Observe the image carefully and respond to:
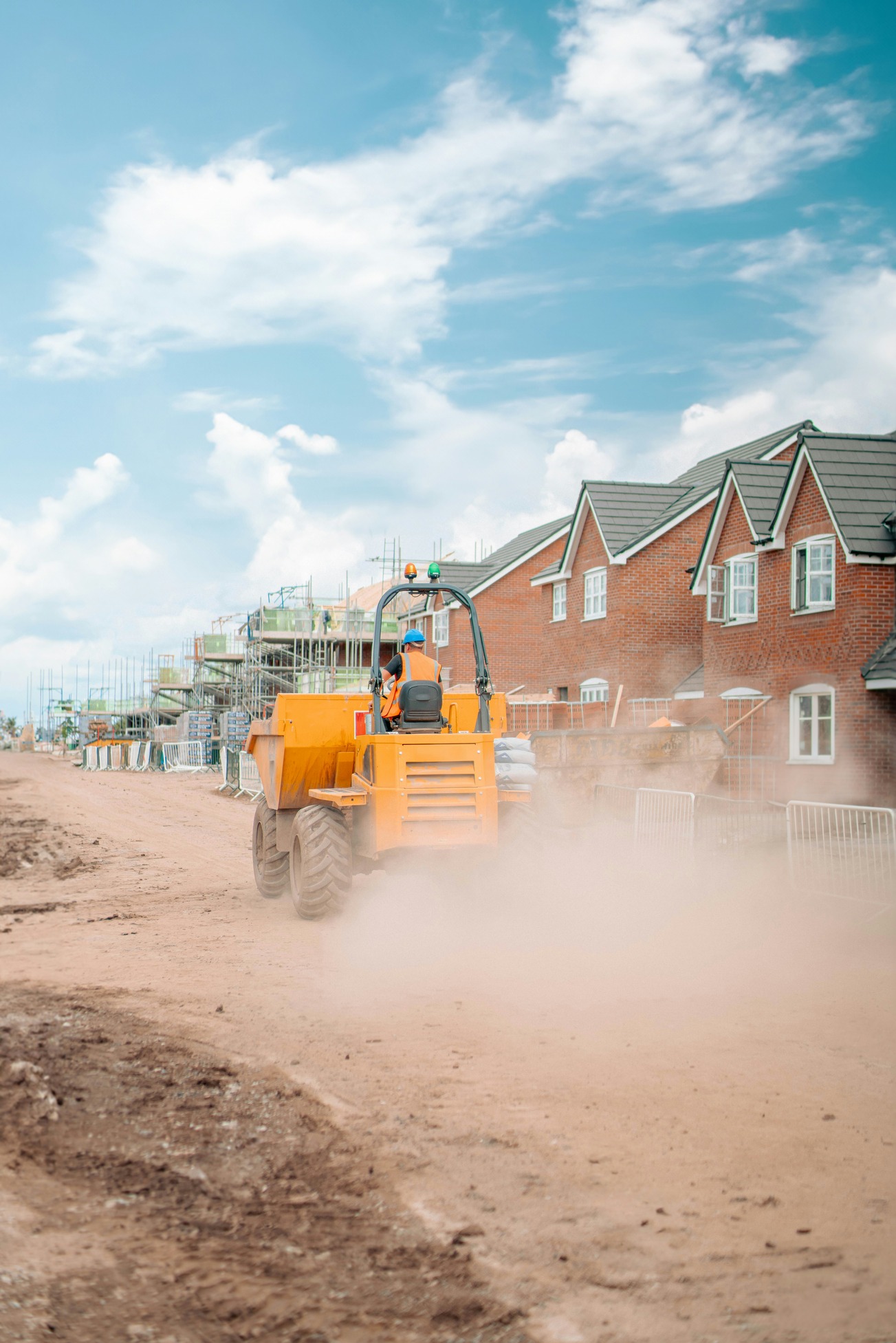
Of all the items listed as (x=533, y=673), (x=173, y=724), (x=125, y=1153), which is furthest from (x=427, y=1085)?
(x=173, y=724)

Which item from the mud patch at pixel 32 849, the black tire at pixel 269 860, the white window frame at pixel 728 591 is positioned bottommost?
the mud patch at pixel 32 849

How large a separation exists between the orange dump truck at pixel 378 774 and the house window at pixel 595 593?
2098 cm

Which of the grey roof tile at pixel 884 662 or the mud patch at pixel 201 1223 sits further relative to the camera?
the grey roof tile at pixel 884 662

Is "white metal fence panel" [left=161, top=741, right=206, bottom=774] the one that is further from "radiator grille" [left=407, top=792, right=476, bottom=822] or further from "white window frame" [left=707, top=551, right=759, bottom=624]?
"radiator grille" [left=407, top=792, right=476, bottom=822]

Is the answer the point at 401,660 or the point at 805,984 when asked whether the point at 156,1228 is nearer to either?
the point at 805,984

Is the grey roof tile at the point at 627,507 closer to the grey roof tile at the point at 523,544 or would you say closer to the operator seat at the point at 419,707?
the grey roof tile at the point at 523,544

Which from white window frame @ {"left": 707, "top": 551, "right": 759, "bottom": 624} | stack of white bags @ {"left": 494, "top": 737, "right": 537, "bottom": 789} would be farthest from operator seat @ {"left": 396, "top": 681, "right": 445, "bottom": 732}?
white window frame @ {"left": 707, "top": 551, "right": 759, "bottom": 624}

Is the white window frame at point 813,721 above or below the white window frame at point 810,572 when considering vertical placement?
below

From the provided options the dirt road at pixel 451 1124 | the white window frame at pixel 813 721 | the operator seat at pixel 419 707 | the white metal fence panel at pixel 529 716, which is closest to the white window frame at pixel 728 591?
the white window frame at pixel 813 721

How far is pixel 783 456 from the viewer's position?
32.7 m

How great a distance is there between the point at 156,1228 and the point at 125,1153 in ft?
2.57

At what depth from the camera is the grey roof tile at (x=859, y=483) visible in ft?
72.5

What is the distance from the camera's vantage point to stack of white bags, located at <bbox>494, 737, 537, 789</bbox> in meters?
15.5

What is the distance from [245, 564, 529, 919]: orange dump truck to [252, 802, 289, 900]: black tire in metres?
0.38
